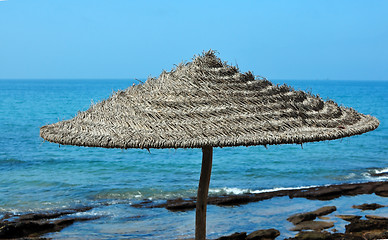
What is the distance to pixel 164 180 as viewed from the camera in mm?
13242

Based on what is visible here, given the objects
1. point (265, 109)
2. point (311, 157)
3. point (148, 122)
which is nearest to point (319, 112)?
point (265, 109)

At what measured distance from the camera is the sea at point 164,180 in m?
8.49

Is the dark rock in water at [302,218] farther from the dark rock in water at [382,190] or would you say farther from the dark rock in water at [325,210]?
the dark rock in water at [382,190]

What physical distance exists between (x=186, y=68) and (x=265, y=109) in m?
0.76

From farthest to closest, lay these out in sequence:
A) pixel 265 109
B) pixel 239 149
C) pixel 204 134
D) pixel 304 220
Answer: pixel 239 149 → pixel 304 220 → pixel 265 109 → pixel 204 134

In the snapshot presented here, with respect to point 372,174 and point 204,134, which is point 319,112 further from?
point 372,174

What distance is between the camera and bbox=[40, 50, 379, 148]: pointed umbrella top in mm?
3334

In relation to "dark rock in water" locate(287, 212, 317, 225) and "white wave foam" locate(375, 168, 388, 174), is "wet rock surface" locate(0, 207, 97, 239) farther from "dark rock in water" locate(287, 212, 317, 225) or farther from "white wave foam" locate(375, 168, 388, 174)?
"white wave foam" locate(375, 168, 388, 174)

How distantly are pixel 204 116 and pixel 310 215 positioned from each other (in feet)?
17.4

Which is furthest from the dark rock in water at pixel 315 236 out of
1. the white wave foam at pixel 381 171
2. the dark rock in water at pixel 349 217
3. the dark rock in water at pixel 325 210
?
the white wave foam at pixel 381 171

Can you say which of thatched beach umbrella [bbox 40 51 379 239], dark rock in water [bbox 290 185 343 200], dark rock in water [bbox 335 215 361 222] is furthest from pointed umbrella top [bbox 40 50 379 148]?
dark rock in water [bbox 290 185 343 200]

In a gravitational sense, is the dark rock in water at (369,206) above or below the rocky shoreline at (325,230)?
above

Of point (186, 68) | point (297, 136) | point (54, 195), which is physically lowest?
point (54, 195)

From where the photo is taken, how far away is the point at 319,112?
3.88 meters
